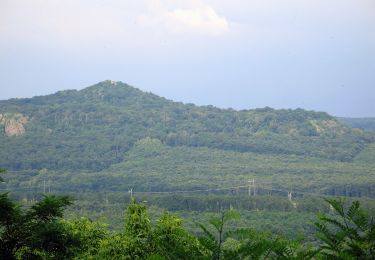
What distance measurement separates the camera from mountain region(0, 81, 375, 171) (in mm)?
150375

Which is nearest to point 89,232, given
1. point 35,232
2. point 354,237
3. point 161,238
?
point 161,238

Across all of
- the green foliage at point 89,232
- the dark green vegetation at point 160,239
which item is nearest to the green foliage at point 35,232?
the dark green vegetation at point 160,239

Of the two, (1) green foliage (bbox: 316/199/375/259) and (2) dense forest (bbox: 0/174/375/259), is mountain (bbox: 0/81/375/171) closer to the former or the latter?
(2) dense forest (bbox: 0/174/375/259)

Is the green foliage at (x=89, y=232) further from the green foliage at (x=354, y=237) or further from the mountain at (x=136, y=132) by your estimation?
the mountain at (x=136, y=132)

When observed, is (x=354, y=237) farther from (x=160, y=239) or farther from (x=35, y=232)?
(x=35, y=232)

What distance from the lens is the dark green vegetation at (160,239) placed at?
9375 mm

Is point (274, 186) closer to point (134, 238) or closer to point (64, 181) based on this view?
point (64, 181)

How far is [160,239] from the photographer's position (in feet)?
Result: 47.1

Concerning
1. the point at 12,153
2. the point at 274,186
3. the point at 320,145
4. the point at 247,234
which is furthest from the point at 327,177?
the point at 247,234

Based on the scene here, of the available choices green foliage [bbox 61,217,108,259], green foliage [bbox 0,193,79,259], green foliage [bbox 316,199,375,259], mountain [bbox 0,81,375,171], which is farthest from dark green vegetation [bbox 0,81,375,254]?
green foliage [bbox 316,199,375,259]

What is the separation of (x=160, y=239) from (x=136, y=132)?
523 ft

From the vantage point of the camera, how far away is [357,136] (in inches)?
6378

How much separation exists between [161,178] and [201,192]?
18.2 m

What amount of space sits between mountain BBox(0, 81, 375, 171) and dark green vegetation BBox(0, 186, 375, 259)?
4869 inches
